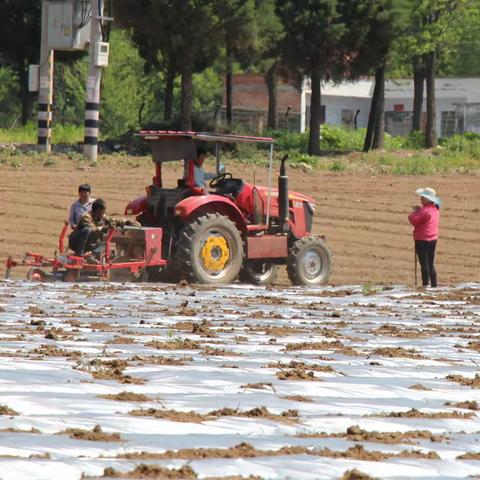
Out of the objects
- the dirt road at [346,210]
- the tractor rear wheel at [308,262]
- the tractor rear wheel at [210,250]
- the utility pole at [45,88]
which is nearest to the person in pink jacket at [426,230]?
the tractor rear wheel at [308,262]

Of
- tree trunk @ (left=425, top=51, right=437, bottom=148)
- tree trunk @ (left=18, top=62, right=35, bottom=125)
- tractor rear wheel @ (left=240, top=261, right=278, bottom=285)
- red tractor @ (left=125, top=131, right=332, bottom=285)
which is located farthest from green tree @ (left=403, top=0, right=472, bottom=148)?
red tractor @ (left=125, top=131, right=332, bottom=285)

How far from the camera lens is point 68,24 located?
39875 millimetres

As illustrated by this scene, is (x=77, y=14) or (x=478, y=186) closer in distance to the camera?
(x=478, y=186)

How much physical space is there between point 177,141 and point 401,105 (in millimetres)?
75774

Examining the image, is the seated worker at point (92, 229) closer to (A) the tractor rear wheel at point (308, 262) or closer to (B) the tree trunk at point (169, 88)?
(A) the tractor rear wheel at point (308, 262)

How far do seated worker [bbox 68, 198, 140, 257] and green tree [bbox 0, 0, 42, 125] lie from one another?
30.8 m

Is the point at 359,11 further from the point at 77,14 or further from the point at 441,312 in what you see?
the point at 441,312

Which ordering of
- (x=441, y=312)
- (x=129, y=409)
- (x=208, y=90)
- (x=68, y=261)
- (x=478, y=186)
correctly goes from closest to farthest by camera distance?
(x=129, y=409) → (x=441, y=312) → (x=68, y=261) → (x=478, y=186) → (x=208, y=90)

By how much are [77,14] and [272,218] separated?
20193mm

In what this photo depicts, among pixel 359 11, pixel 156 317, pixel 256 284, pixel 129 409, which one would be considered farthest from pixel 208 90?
pixel 129 409

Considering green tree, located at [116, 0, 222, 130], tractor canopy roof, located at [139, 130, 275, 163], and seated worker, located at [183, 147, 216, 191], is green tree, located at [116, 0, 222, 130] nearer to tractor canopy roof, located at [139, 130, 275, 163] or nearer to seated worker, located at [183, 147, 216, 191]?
tractor canopy roof, located at [139, 130, 275, 163]

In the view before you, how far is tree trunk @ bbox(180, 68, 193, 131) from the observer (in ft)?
137

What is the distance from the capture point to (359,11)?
44.8m

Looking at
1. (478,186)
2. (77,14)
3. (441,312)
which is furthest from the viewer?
(77,14)
